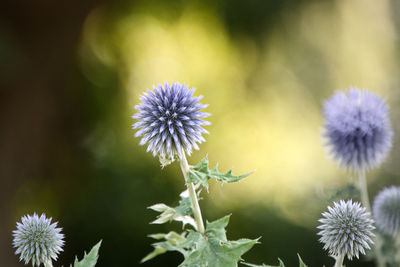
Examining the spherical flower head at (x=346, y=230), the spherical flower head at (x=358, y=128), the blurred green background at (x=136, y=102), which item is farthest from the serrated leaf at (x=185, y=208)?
the blurred green background at (x=136, y=102)

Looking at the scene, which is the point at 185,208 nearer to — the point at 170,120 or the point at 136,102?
the point at 170,120

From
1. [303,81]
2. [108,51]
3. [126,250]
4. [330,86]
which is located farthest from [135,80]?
[330,86]

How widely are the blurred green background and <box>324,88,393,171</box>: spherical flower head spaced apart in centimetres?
209

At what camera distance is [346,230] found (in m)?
1.09

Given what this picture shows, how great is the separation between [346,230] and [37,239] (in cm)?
77

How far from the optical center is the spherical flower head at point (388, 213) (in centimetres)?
155

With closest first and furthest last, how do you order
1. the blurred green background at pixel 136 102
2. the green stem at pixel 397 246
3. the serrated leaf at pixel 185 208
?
the serrated leaf at pixel 185 208 < the green stem at pixel 397 246 < the blurred green background at pixel 136 102

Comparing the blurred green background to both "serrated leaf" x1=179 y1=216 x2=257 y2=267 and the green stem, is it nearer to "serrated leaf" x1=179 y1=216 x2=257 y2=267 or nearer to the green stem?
the green stem

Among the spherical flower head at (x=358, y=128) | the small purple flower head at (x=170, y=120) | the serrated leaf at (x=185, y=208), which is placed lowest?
the serrated leaf at (x=185, y=208)

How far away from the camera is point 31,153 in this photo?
509 cm

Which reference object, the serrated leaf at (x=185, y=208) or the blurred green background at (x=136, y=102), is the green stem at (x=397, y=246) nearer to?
the serrated leaf at (x=185, y=208)

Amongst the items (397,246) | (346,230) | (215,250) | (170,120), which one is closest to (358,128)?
(397,246)

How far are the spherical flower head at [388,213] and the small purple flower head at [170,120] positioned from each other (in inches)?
31.4

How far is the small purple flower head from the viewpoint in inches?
46.7
